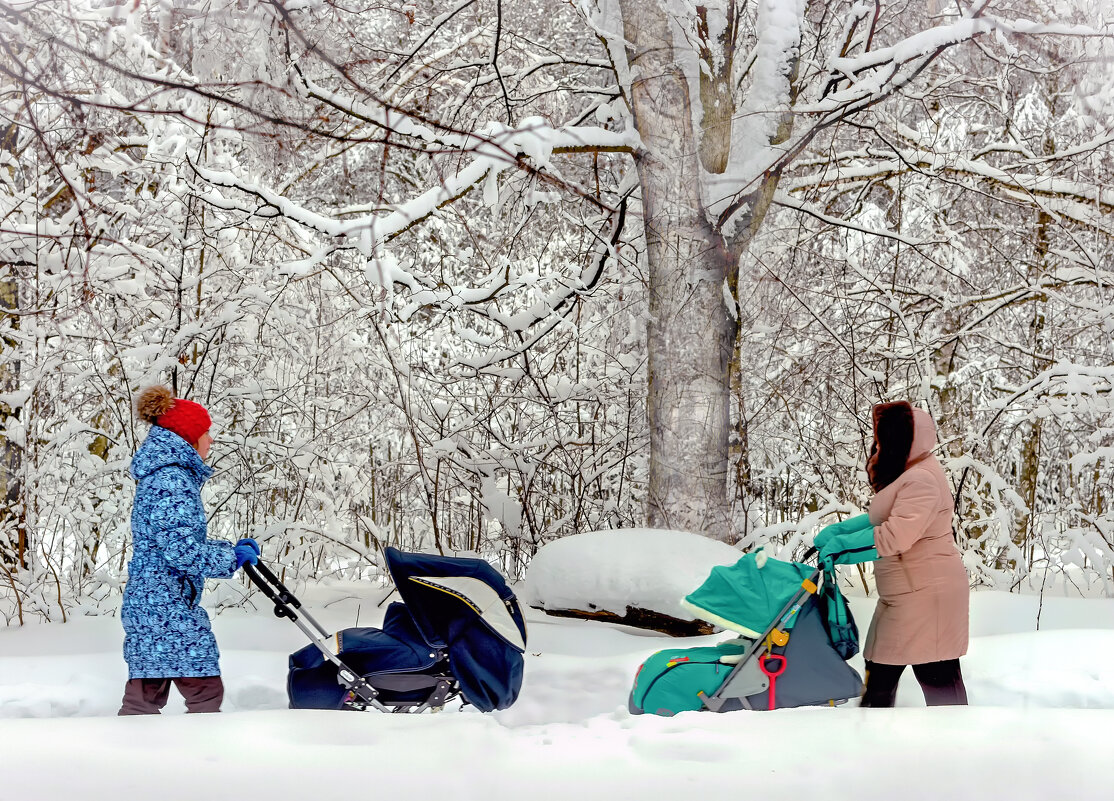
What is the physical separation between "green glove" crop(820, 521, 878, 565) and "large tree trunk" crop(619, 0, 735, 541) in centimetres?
223

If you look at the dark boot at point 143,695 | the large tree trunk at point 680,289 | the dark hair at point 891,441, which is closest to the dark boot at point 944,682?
the dark hair at point 891,441

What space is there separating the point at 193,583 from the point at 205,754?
135cm

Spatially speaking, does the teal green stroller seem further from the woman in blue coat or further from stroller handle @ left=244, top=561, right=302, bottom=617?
the woman in blue coat

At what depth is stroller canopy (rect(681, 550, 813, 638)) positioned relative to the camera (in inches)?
145

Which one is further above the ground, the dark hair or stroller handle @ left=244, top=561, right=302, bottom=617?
the dark hair

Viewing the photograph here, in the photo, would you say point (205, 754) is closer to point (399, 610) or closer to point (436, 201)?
point (399, 610)

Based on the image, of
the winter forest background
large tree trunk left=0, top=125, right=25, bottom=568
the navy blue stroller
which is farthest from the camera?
large tree trunk left=0, top=125, right=25, bottom=568

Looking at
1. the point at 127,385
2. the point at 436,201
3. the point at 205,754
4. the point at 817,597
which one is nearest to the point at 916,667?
the point at 817,597

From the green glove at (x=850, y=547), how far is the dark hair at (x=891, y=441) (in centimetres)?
23

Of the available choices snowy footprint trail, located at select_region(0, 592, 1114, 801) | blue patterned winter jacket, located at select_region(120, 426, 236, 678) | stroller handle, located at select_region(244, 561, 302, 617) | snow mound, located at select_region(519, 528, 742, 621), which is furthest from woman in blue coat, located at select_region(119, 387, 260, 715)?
snow mound, located at select_region(519, 528, 742, 621)

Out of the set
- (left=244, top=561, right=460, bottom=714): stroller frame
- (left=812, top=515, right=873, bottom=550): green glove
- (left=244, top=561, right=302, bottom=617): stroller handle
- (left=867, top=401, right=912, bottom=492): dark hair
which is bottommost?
(left=244, top=561, right=460, bottom=714): stroller frame

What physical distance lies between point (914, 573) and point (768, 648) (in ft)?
2.09

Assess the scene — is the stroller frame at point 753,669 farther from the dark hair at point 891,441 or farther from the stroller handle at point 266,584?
the stroller handle at point 266,584

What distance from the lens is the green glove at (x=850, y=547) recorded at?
3518 millimetres
